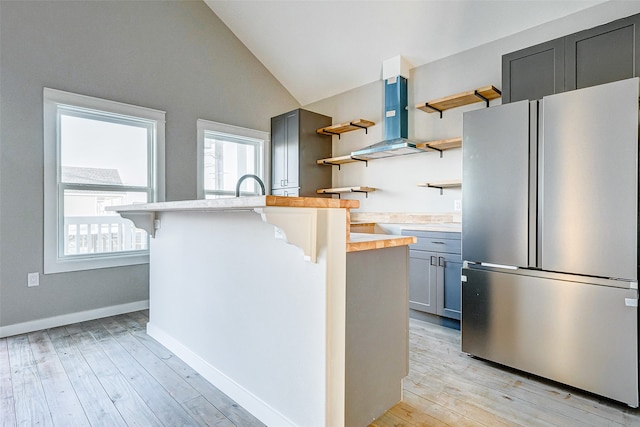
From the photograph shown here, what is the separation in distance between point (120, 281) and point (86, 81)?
203cm

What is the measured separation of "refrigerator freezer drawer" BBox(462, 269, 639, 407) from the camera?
187 centimetres

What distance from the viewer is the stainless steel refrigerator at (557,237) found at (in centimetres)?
187

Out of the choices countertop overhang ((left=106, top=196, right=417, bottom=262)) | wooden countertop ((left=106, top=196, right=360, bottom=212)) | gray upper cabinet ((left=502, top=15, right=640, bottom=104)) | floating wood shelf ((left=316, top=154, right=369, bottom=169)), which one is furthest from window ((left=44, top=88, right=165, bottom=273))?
gray upper cabinet ((left=502, top=15, right=640, bottom=104))

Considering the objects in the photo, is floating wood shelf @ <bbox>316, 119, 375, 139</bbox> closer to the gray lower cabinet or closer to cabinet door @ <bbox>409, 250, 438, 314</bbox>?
the gray lower cabinet

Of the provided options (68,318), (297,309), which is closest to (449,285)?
(297,309)

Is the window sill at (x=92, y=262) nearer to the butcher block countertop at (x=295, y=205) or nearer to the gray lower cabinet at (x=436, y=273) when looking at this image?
the butcher block countertop at (x=295, y=205)

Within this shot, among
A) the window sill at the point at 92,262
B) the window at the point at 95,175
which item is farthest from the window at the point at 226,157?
the window sill at the point at 92,262

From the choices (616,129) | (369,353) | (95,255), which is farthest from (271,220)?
(95,255)

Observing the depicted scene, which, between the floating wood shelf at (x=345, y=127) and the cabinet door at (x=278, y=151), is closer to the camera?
the floating wood shelf at (x=345, y=127)

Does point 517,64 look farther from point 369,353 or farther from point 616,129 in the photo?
point 369,353

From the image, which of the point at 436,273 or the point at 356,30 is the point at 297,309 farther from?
the point at 356,30

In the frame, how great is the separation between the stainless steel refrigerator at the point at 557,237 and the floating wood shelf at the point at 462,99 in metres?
0.90

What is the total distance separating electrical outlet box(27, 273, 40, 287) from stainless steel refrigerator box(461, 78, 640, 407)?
3.69 meters

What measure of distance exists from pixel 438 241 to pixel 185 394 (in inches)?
93.5
